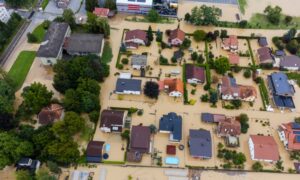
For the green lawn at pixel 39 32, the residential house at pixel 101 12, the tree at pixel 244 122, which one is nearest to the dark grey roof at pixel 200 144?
the tree at pixel 244 122

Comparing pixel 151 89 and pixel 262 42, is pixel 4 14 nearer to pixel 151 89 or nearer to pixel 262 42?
pixel 151 89

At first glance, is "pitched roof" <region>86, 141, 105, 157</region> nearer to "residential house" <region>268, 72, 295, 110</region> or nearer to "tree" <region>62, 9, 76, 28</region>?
"tree" <region>62, 9, 76, 28</region>

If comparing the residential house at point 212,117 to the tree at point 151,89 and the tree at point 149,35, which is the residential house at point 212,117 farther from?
the tree at point 149,35

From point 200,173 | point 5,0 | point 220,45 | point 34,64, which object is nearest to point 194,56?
point 220,45

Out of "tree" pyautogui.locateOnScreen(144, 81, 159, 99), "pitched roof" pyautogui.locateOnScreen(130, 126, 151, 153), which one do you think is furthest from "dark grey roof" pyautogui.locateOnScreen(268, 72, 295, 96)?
"pitched roof" pyautogui.locateOnScreen(130, 126, 151, 153)

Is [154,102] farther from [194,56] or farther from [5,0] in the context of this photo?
[5,0]

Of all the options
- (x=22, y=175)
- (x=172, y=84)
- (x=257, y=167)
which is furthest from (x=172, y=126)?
(x=22, y=175)
